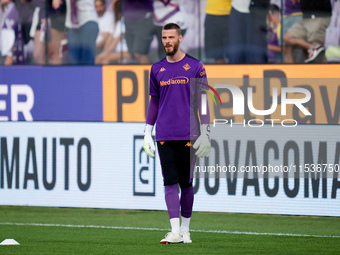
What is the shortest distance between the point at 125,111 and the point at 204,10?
211 cm

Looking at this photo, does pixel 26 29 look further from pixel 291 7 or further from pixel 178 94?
pixel 178 94

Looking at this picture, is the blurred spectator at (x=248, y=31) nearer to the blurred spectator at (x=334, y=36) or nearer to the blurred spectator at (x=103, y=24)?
the blurred spectator at (x=334, y=36)

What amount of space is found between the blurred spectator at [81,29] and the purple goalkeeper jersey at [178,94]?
Answer: 642 cm

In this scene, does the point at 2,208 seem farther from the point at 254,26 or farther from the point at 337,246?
the point at 337,246

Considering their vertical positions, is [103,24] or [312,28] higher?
[103,24]

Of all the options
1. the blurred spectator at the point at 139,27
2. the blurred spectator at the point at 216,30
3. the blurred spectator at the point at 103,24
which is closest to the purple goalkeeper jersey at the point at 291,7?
the blurred spectator at the point at 216,30

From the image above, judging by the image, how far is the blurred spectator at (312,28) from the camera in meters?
13.7

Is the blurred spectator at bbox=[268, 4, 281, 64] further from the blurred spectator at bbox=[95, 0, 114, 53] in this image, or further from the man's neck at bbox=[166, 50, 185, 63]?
the man's neck at bbox=[166, 50, 185, 63]

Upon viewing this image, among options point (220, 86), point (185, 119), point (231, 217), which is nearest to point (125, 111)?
point (220, 86)

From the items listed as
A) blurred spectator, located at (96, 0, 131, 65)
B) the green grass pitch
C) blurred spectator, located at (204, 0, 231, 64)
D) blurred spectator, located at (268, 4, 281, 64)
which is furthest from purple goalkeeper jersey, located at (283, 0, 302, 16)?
the green grass pitch

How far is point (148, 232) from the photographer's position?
10711 mm

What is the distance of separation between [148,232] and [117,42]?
5.07m

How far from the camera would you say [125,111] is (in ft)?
48.6

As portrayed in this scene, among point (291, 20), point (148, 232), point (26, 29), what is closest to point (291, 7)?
point (291, 20)
